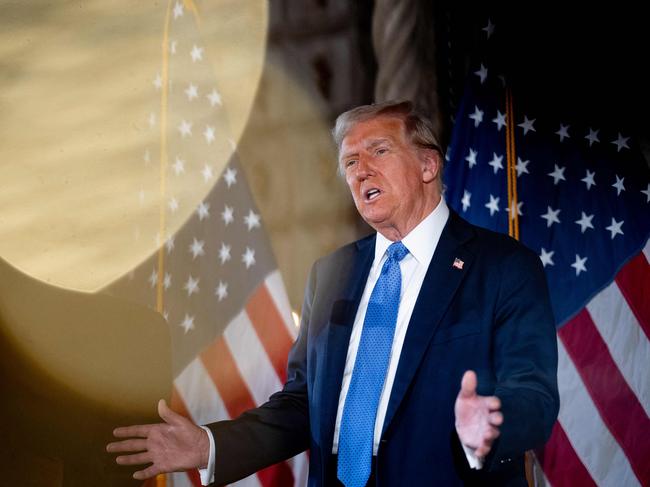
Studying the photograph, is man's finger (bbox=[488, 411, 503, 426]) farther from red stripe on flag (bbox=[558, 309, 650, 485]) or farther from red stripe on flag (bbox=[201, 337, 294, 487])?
red stripe on flag (bbox=[201, 337, 294, 487])

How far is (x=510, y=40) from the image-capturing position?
7.75 ft

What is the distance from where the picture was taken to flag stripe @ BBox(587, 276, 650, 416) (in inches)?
82.7

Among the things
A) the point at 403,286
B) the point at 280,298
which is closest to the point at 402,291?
the point at 403,286

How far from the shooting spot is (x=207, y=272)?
2570mm

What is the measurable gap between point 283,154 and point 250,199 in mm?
194

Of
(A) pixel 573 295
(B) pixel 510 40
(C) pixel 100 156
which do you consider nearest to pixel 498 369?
(A) pixel 573 295

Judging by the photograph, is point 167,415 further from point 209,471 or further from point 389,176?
point 389,176

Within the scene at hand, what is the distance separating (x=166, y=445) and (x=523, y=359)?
69 centimetres

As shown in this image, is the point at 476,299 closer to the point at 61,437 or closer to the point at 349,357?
the point at 349,357

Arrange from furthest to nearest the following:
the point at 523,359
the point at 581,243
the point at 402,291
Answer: the point at 581,243
the point at 402,291
the point at 523,359

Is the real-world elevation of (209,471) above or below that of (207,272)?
below

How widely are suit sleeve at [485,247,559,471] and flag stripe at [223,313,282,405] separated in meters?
1.10

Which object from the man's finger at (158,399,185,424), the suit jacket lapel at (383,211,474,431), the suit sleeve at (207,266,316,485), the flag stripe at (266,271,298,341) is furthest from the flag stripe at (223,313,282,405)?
the suit jacket lapel at (383,211,474,431)

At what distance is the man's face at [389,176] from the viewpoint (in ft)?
5.69
